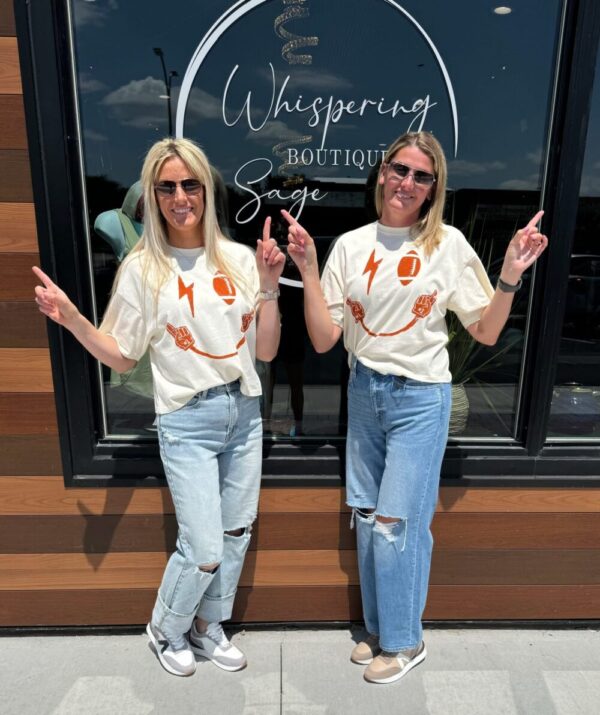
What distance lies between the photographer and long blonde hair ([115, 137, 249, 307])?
1.55 m

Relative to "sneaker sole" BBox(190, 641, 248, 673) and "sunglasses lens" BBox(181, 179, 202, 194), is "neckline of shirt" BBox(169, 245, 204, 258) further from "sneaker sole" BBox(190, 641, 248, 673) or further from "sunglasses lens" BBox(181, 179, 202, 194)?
"sneaker sole" BBox(190, 641, 248, 673)

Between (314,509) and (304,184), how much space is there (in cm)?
118

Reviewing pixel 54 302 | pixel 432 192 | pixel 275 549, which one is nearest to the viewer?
pixel 54 302

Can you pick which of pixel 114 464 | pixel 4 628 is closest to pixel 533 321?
pixel 114 464

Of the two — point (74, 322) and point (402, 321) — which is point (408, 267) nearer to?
point (402, 321)

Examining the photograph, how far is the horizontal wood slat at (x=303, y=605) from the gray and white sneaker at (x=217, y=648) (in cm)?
16

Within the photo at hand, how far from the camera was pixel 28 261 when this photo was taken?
181cm

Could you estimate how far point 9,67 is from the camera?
169 cm

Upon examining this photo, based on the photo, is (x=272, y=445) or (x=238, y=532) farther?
(x=272, y=445)

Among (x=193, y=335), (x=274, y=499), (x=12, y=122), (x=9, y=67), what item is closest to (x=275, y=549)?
(x=274, y=499)

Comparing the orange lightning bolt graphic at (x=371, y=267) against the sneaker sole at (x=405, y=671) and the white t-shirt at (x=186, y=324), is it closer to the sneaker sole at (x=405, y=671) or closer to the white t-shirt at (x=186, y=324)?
the white t-shirt at (x=186, y=324)

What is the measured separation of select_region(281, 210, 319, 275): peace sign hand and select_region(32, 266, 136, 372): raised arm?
1.99ft

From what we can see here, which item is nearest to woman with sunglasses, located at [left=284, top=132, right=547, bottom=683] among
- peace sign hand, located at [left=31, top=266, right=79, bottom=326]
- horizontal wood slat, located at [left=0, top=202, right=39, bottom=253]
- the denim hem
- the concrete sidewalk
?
the concrete sidewalk

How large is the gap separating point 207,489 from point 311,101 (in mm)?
1324
